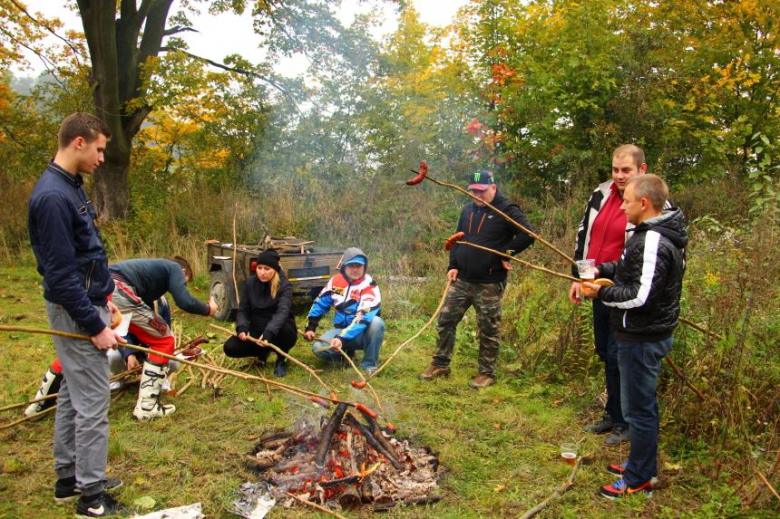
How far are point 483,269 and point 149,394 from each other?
9.99 feet

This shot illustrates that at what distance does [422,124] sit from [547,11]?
396cm

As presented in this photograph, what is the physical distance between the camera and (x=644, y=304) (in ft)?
10.3

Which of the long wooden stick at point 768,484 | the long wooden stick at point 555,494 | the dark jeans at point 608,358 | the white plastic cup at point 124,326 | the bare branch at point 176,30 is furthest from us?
the bare branch at point 176,30

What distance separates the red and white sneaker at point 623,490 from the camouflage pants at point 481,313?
2.03 meters

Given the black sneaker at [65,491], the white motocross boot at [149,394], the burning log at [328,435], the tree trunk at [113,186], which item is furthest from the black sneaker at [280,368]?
the tree trunk at [113,186]

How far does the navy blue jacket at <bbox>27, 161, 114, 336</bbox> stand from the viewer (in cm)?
274

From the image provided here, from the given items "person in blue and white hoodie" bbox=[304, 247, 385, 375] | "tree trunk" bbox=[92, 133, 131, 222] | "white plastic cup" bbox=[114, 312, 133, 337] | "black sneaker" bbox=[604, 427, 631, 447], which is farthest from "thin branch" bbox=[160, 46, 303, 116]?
"black sneaker" bbox=[604, 427, 631, 447]

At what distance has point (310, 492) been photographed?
11.1ft

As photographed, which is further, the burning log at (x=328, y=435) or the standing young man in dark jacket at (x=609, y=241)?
the standing young man in dark jacket at (x=609, y=241)

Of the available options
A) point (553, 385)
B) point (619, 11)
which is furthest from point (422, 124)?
point (553, 385)

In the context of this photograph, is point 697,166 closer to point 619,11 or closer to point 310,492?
point 619,11

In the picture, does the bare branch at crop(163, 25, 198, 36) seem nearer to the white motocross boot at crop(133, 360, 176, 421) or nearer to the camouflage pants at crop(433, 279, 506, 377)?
the white motocross boot at crop(133, 360, 176, 421)

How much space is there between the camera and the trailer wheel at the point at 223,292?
7451 mm

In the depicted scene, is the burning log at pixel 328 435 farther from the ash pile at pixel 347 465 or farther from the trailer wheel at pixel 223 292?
the trailer wheel at pixel 223 292
